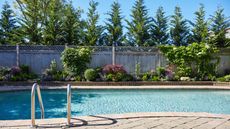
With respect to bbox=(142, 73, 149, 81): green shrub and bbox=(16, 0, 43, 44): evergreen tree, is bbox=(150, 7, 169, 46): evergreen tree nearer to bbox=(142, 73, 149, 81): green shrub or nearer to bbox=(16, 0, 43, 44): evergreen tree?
bbox=(16, 0, 43, 44): evergreen tree

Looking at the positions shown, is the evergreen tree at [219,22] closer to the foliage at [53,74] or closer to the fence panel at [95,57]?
the fence panel at [95,57]

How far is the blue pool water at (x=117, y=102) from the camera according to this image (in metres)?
7.34

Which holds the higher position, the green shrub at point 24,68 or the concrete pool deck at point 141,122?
the green shrub at point 24,68

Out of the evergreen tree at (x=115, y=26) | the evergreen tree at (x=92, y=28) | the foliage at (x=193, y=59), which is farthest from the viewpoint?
the evergreen tree at (x=115, y=26)

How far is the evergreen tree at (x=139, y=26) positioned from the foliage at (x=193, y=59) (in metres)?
6.98

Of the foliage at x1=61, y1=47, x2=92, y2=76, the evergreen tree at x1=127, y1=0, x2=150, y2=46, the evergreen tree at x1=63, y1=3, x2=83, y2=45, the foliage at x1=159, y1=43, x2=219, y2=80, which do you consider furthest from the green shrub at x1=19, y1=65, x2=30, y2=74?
the evergreen tree at x1=127, y1=0, x2=150, y2=46

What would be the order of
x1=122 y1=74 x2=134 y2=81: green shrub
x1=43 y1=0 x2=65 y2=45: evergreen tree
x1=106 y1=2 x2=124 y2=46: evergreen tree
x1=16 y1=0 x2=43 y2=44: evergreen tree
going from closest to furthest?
x1=122 y1=74 x2=134 y2=81: green shrub < x1=43 y1=0 x2=65 y2=45: evergreen tree < x1=16 y1=0 x2=43 y2=44: evergreen tree < x1=106 y1=2 x2=124 y2=46: evergreen tree

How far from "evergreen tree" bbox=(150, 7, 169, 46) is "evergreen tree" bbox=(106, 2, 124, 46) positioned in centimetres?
225

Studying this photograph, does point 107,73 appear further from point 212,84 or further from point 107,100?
point 212,84

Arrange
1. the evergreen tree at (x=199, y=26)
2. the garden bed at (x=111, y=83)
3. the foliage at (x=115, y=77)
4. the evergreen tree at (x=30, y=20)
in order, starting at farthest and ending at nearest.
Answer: the evergreen tree at (x=199, y=26), the evergreen tree at (x=30, y=20), the foliage at (x=115, y=77), the garden bed at (x=111, y=83)

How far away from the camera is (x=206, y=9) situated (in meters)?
20.7

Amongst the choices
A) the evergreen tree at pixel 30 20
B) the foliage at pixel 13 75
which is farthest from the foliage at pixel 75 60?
the evergreen tree at pixel 30 20

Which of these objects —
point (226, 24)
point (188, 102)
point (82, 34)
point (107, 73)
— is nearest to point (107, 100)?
point (188, 102)

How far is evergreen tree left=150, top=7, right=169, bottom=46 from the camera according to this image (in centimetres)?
2088
